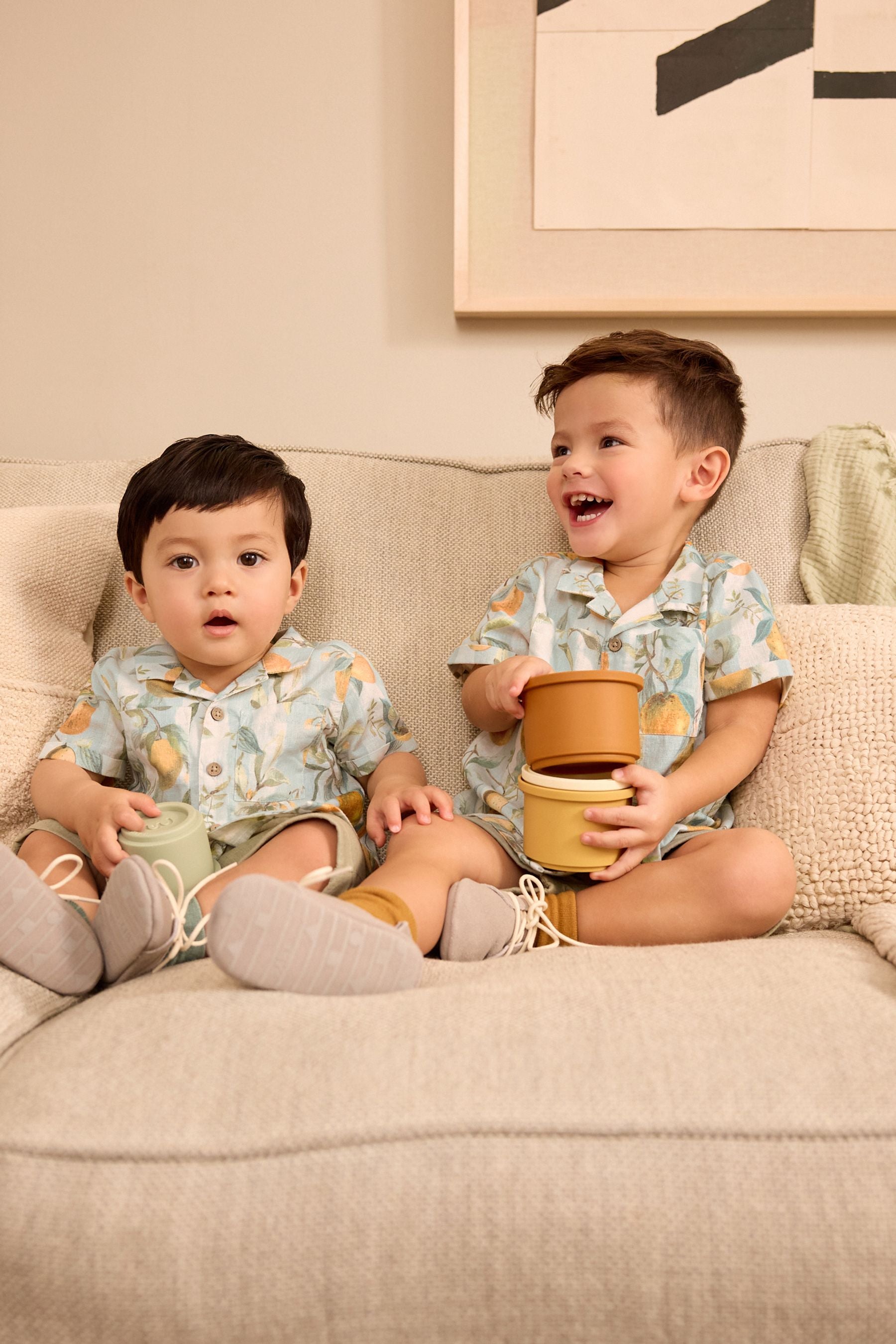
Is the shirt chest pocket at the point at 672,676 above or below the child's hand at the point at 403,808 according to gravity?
above

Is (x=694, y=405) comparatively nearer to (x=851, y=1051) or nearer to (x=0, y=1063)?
(x=851, y=1051)

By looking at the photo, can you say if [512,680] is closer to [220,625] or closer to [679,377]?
[220,625]

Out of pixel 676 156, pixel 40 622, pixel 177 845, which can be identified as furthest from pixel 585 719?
pixel 676 156

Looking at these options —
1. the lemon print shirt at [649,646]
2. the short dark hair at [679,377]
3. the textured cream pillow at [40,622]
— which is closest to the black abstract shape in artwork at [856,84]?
the short dark hair at [679,377]

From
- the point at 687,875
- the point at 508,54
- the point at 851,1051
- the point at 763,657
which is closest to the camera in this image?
the point at 851,1051

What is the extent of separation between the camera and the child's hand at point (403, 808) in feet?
4.08

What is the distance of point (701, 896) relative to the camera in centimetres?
114

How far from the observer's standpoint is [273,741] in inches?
53.5

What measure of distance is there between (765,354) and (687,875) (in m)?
1.18

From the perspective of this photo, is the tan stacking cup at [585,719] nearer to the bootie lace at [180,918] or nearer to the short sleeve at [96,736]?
the bootie lace at [180,918]

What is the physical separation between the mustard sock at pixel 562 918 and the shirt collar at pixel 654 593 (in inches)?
16.0

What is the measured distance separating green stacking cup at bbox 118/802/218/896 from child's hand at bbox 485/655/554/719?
395 mm

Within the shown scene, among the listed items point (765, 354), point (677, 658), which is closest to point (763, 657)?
point (677, 658)

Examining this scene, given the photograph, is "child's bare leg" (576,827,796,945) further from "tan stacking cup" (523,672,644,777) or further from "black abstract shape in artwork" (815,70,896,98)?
"black abstract shape in artwork" (815,70,896,98)
